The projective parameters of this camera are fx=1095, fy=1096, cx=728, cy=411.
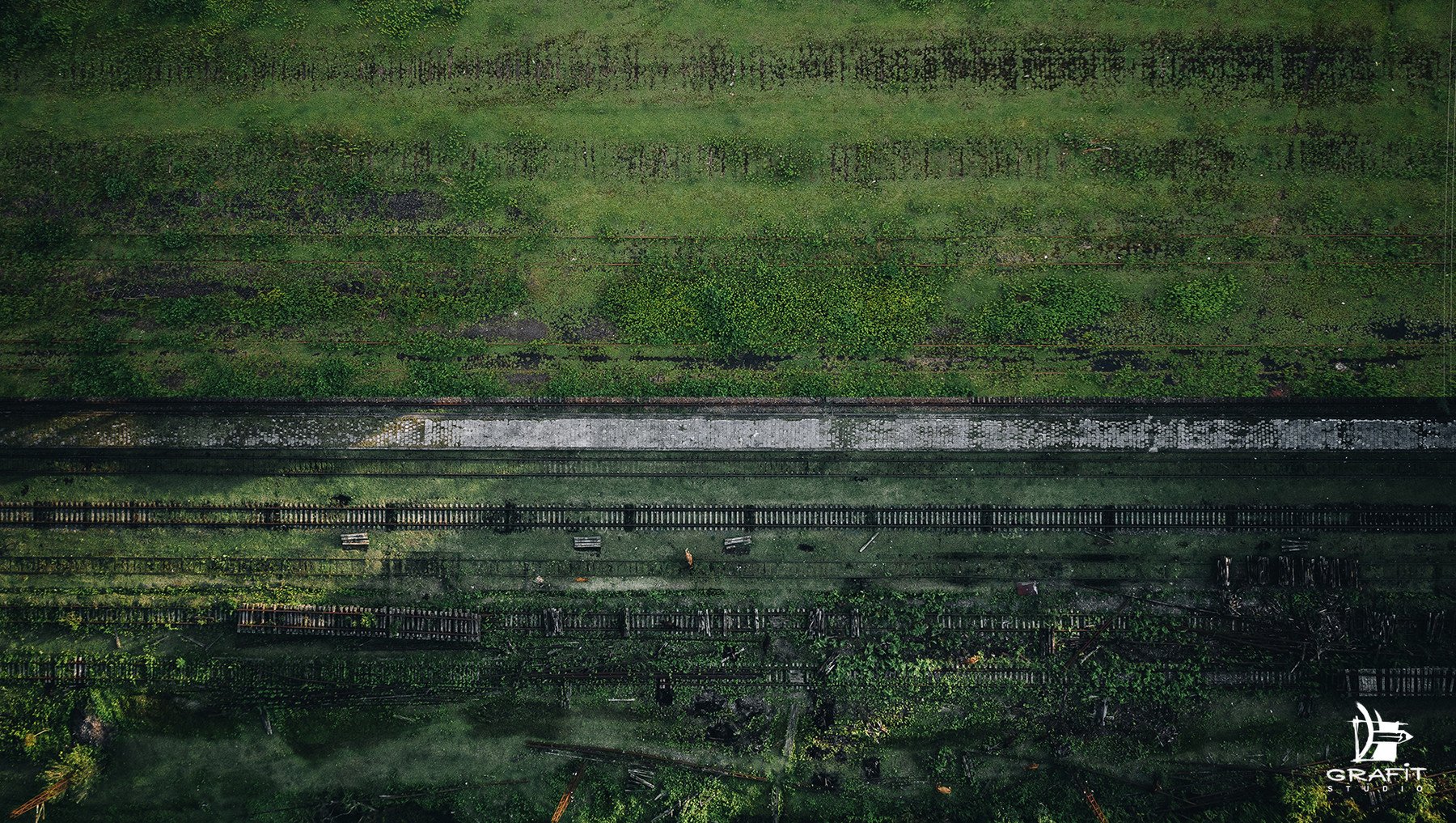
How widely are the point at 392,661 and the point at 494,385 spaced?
197 inches

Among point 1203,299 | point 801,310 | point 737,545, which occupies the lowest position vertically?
point 737,545

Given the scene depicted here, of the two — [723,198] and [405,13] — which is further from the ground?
[405,13]

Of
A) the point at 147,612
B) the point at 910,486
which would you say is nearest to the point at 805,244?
the point at 910,486

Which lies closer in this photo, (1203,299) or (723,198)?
(1203,299)

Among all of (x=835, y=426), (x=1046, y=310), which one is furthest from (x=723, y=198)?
(x=1046, y=310)

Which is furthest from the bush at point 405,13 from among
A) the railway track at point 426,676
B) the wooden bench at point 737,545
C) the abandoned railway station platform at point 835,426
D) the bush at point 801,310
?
the railway track at point 426,676

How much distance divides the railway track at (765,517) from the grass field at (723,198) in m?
2.03

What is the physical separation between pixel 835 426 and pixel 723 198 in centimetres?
439

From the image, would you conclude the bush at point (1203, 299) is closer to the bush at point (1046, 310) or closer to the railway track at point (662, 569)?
the bush at point (1046, 310)

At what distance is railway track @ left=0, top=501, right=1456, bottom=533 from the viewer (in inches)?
738

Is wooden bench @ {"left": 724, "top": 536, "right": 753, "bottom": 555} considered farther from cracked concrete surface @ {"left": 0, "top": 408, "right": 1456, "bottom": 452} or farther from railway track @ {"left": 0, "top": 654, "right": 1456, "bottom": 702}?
railway track @ {"left": 0, "top": 654, "right": 1456, "bottom": 702}

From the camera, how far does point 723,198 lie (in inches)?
748

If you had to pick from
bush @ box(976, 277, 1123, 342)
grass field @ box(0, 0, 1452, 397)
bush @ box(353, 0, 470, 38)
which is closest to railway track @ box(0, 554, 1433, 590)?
grass field @ box(0, 0, 1452, 397)

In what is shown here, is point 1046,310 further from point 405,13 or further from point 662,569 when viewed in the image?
point 405,13
